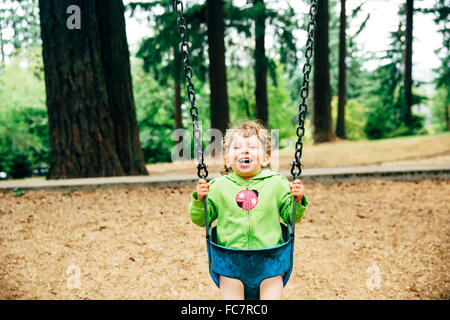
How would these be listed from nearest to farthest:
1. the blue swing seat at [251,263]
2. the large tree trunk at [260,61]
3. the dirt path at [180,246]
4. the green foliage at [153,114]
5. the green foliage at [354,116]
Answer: the blue swing seat at [251,263], the dirt path at [180,246], the large tree trunk at [260,61], the green foliage at [153,114], the green foliage at [354,116]

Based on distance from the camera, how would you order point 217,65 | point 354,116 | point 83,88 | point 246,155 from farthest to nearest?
1. point 354,116
2. point 217,65
3. point 83,88
4. point 246,155

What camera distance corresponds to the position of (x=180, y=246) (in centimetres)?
421

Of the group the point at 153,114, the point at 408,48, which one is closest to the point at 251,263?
the point at 408,48

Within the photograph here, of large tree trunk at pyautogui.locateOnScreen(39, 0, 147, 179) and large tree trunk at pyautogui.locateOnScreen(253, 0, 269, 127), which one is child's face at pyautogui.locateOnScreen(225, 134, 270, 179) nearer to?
large tree trunk at pyautogui.locateOnScreen(39, 0, 147, 179)

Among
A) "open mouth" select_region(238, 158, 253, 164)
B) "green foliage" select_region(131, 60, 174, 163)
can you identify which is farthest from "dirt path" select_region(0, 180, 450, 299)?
"green foliage" select_region(131, 60, 174, 163)

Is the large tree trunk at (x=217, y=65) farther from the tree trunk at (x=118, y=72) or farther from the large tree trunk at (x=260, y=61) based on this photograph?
the tree trunk at (x=118, y=72)

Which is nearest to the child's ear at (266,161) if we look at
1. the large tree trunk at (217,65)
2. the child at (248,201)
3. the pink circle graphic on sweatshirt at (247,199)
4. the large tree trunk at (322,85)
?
the child at (248,201)

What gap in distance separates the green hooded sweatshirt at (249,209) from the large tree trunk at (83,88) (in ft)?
14.1

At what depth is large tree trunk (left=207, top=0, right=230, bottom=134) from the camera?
28.9 feet

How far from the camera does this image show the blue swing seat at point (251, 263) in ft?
6.34

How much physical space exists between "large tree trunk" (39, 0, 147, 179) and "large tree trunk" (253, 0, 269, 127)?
3.81 meters

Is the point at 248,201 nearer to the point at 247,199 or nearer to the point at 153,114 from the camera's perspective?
the point at 247,199

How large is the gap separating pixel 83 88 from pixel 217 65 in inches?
162
